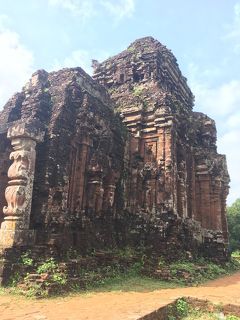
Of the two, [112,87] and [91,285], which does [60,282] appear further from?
[112,87]

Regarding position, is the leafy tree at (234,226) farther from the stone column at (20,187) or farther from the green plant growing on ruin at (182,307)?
the stone column at (20,187)

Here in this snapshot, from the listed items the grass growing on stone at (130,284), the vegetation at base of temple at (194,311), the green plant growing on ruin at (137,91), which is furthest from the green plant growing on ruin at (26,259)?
the green plant growing on ruin at (137,91)

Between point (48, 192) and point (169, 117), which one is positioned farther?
point (169, 117)

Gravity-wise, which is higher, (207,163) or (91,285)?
(207,163)

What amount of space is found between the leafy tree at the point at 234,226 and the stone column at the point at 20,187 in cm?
3118

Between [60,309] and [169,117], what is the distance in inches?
362

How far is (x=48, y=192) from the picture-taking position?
919 cm

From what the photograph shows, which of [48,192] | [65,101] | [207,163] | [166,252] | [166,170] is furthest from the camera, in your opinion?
[207,163]

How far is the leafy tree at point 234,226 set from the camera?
118ft

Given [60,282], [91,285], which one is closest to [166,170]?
[91,285]

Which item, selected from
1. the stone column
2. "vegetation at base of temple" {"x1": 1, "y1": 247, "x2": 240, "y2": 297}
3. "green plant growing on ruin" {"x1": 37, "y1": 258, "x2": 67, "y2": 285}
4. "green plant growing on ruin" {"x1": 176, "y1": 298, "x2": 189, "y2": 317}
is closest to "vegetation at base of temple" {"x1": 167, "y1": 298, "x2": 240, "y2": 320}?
"green plant growing on ruin" {"x1": 176, "y1": 298, "x2": 189, "y2": 317}

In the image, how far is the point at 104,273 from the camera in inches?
381

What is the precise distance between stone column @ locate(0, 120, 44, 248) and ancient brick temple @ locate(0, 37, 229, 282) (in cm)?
3

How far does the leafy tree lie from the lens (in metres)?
36.1
